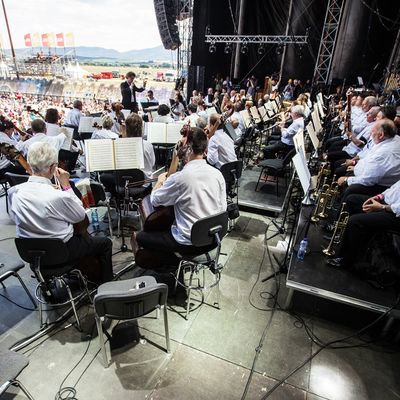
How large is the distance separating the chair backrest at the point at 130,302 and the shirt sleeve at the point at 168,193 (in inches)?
35.0

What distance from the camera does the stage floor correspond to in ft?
16.2

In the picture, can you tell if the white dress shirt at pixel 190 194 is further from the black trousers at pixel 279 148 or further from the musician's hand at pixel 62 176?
the black trousers at pixel 279 148

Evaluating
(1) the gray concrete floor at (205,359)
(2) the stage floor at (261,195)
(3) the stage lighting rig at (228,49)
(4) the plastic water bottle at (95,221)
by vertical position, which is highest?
(3) the stage lighting rig at (228,49)

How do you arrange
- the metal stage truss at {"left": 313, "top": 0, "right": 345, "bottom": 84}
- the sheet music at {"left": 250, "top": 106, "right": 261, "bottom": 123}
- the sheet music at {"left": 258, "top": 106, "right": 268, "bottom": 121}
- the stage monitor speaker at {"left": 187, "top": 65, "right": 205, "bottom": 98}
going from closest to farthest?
the sheet music at {"left": 250, "top": 106, "right": 261, "bottom": 123} → the sheet music at {"left": 258, "top": 106, "right": 268, "bottom": 121} → the metal stage truss at {"left": 313, "top": 0, "right": 345, "bottom": 84} → the stage monitor speaker at {"left": 187, "top": 65, "right": 205, "bottom": 98}

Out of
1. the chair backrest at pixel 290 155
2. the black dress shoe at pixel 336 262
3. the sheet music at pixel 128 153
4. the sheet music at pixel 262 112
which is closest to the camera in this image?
the black dress shoe at pixel 336 262

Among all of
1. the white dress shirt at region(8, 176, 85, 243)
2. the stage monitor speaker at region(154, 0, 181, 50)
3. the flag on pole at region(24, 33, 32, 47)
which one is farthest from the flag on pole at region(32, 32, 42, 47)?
the white dress shirt at region(8, 176, 85, 243)

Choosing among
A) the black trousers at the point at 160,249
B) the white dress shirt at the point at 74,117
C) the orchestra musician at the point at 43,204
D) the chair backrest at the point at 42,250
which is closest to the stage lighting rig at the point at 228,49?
the white dress shirt at the point at 74,117

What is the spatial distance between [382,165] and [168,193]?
271 cm

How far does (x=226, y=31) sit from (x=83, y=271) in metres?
16.7

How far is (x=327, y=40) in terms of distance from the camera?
13.3m

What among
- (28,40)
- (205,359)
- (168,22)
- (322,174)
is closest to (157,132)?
(322,174)

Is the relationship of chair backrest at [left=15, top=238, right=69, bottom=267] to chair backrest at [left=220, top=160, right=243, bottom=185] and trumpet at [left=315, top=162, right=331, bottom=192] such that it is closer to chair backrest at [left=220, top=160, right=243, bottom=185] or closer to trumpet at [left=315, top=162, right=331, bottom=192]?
chair backrest at [left=220, top=160, right=243, bottom=185]

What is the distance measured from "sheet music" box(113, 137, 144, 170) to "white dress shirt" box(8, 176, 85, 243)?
1.27 m

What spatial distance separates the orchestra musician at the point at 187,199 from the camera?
251cm
